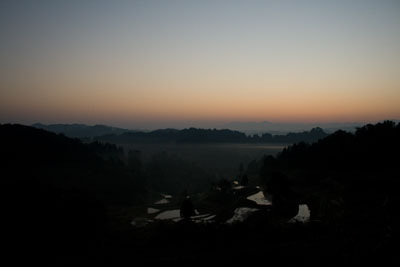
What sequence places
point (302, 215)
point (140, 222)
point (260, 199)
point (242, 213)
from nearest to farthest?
1. point (302, 215)
2. point (140, 222)
3. point (242, 213)
4. point (260, 199)

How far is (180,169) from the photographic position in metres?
147

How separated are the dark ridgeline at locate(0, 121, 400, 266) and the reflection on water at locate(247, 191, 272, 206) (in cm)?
513

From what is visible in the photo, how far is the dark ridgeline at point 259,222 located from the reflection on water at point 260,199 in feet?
16.8

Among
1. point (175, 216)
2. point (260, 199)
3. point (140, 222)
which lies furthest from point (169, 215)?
point (260, 199)

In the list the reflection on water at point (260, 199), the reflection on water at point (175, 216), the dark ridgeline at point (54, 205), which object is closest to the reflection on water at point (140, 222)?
the reflection on water at point (175, 216)

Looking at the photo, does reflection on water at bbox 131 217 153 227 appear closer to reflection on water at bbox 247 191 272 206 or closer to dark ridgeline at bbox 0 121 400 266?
dark ridgeline at bbox 0 121 400 266

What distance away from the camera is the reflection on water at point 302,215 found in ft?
144

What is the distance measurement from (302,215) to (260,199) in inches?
757

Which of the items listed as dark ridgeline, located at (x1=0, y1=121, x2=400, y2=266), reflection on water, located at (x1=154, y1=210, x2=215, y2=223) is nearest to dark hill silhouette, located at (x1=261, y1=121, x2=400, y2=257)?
dark ridgeline, located at (x1=0, y1=121, x2=400, y2=266)

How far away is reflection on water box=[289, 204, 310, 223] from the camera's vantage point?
1731 inches

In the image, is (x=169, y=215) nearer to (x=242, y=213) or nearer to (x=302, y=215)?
(x=242, y=213)

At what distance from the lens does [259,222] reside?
1631 inches

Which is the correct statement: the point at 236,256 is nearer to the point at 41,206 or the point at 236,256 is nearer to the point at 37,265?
the point at 37,265

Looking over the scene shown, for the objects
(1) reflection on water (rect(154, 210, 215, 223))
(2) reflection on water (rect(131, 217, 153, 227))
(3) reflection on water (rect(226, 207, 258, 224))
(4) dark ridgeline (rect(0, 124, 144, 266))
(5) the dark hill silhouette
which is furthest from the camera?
(1) reflection on water (rect(154, 210, 215, 223))
